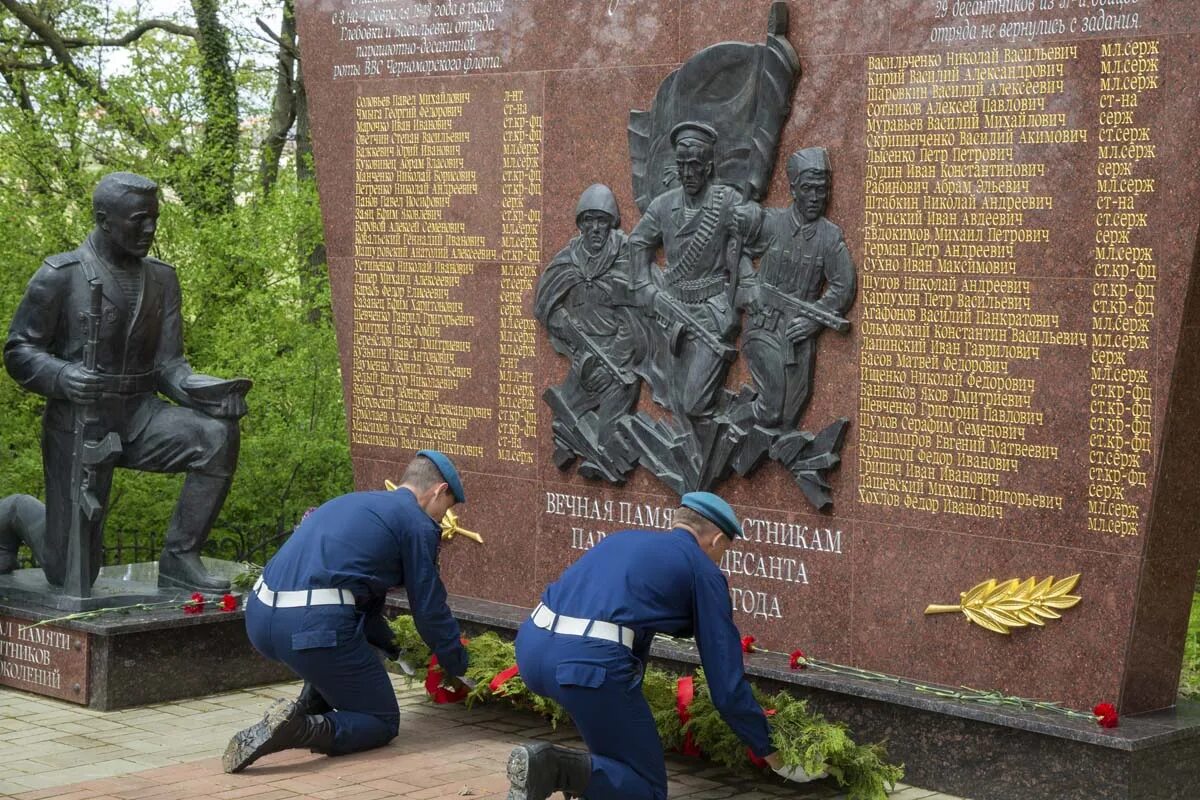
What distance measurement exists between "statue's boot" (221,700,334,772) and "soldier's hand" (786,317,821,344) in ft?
9.13

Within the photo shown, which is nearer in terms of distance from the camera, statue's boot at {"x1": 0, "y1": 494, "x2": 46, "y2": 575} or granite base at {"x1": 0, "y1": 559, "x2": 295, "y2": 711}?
granite base at {"x1": 0, "y1": 559, "x2": 295, "y2": 711}

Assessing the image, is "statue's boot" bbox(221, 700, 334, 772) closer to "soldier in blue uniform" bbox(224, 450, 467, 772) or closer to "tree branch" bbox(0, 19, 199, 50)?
"soldier in blue uniform" bbox(224, 450, 467, 772)

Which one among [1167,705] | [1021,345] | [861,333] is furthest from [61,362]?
[1167,705]

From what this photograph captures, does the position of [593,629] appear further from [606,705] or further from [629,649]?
[606,705]

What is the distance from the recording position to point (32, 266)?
13.0 metres

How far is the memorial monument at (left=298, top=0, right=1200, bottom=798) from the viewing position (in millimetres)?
7188

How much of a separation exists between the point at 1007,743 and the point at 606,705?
1.80 m

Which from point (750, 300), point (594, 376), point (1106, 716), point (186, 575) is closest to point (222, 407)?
point (186, 575)

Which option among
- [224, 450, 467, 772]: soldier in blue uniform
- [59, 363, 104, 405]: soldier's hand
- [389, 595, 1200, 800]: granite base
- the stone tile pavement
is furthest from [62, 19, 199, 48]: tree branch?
[389, 595, 1200, 800]: granite base

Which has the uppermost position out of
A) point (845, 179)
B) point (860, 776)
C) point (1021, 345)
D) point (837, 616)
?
point (845, 179)

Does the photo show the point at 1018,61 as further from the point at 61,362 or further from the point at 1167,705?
the point at 61,362

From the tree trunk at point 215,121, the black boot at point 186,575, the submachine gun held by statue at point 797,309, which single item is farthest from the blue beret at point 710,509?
the tree trunk at point 215,121

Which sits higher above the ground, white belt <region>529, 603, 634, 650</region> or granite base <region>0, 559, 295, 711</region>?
white belt <region>529, 603, 634, 650</region>

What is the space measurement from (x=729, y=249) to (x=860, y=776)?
102 inches
